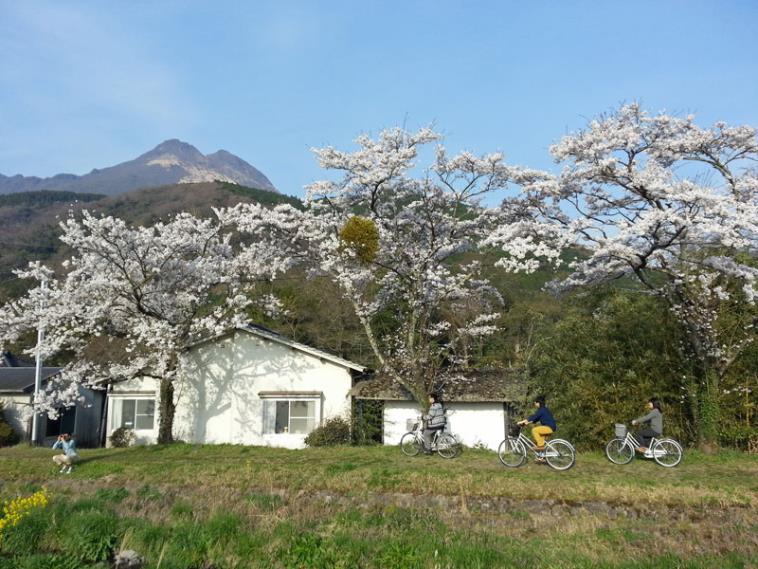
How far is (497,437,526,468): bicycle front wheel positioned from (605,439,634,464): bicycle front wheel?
6.87 ft

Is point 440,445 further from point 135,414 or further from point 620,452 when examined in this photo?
point 135,414

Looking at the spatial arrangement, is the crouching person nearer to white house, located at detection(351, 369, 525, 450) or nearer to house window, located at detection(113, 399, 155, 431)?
house window, located at detection(113, 399, 155, 431)

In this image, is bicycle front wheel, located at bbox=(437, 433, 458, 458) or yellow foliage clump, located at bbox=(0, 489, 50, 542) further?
bicycle front wheel, located at bbox=(437, 433, 458, 458)

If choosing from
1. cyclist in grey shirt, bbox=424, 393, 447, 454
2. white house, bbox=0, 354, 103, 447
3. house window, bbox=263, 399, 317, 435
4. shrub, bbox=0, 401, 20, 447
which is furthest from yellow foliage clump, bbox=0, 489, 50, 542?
shrub, bbox=0, 401, 20, 447

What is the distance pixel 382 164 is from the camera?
20.7 meters

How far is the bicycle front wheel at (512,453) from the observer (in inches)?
599

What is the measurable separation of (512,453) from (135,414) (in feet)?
53.0

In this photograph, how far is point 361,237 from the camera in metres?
20.2

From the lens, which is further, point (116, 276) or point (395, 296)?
point (395, 296)

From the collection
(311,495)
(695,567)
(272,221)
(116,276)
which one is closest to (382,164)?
(272,221)

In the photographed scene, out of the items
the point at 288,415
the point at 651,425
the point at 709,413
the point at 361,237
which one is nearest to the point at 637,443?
the point at 651,425

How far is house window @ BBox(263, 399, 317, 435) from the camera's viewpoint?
2419 cm

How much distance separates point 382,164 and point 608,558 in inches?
573

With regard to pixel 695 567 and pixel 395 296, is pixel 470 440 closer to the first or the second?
pixel 395 296
